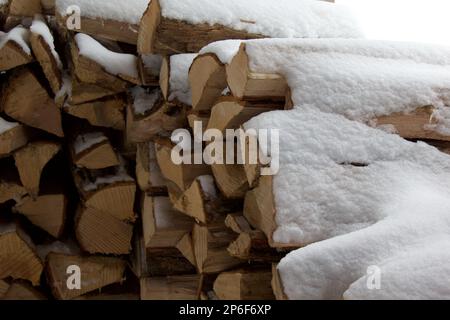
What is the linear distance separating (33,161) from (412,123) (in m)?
1.53

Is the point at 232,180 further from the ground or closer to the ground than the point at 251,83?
closer to the ground

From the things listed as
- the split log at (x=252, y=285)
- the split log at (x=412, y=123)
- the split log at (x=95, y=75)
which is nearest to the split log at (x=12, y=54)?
the split log at (x=95, y=75)

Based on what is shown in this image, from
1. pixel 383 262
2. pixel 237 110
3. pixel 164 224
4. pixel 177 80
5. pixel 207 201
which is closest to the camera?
pixel 383 262

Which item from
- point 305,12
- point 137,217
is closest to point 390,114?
point 305,12

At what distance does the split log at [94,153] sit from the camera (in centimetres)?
224

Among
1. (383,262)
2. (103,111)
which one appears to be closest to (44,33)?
(103,111)

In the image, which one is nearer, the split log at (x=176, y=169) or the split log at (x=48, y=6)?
the split log at (x=176, y=169)

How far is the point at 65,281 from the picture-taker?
2.36 m

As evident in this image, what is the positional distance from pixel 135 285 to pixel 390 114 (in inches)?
61.5

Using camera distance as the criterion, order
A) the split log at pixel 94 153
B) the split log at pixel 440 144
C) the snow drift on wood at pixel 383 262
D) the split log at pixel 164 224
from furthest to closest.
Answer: the split log at pixel 94 153 → the split log at pixel 164 224 → the split log at pixel 440 144 → the snow drift on wood at pixel 383 262

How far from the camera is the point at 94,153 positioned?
225 centimetres

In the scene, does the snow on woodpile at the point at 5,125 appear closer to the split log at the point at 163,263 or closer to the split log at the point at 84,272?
the split log at the point at 84,272

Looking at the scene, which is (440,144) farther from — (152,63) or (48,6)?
(48,6)

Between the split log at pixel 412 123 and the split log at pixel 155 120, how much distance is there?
0.82 metres
